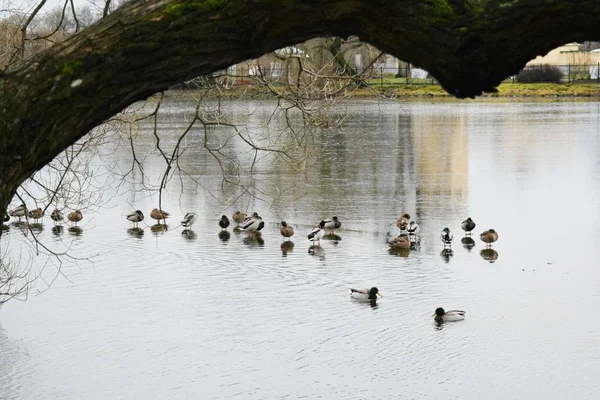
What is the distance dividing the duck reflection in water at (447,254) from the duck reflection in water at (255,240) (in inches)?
117

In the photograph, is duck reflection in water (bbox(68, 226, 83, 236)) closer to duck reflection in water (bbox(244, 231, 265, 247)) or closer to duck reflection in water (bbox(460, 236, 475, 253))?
duck reflection in water (bbox(244, 231, 265, 247))

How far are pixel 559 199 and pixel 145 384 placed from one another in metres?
11.3

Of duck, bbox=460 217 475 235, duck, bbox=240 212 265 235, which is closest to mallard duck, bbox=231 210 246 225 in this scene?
duck, bbox=240 212 265 235

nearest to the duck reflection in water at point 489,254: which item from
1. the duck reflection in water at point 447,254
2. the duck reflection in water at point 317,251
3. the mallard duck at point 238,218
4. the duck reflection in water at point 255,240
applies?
the duck reflection in water at point 447,254

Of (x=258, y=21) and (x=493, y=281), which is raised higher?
(x=258, y=21)

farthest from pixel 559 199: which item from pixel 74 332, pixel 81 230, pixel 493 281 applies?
pixel 74 332

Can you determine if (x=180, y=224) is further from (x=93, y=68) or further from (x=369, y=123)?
(x=369, y=123)

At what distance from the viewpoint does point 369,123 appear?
37969mm

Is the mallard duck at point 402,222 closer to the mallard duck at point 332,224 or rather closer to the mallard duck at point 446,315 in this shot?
the mallard duck at point 332,224

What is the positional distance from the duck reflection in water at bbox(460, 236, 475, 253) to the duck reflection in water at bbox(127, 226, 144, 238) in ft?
18.3

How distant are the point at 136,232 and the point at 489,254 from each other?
20.5 feet

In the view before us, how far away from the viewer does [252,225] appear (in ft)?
53.5

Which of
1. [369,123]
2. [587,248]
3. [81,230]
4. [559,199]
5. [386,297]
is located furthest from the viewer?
[369,123]

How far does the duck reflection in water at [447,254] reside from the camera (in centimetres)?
1473
